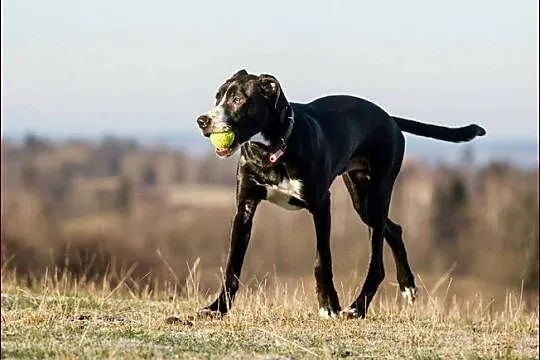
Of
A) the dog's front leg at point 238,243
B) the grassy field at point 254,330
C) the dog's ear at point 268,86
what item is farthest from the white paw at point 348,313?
the dog's ear at point 268,86

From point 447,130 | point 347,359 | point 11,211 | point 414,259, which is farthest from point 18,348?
point 414,259

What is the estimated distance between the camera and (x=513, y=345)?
7535 millimetres

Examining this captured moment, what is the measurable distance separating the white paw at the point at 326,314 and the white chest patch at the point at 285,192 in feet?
2.71

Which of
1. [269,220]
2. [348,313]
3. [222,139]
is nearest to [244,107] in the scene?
[222,139]

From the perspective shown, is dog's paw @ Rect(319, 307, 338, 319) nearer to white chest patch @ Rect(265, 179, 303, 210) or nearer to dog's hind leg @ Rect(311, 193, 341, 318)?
dog's hind leg @ Rect(311, 193, 341, 318)

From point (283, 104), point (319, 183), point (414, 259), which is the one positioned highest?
point (283, 104)

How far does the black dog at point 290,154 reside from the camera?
8727 mm

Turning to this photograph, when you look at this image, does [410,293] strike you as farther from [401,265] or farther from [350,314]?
[350,314]

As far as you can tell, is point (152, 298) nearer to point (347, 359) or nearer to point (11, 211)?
point (347, 359)

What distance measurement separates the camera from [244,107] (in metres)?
8.70

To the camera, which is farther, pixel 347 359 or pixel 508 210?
pixel 508 210

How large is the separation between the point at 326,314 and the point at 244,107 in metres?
1.73

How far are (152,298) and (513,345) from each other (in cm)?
450

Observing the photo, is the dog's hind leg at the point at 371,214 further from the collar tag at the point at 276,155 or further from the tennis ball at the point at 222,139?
the tennis ball at the point at 222,139
